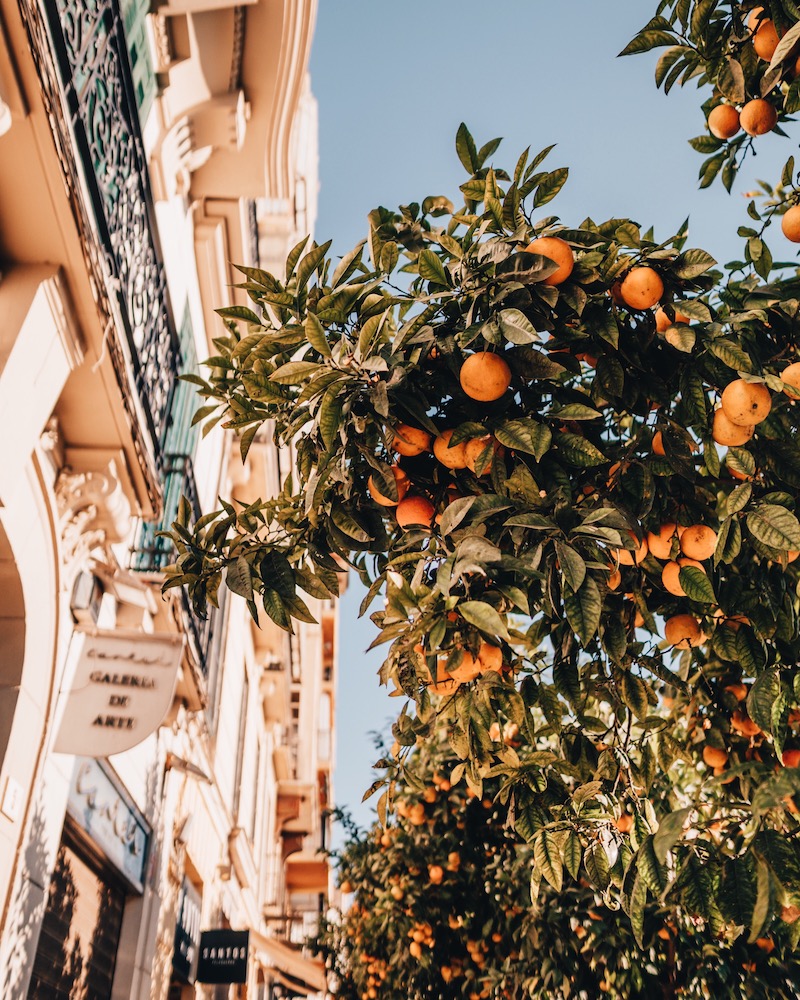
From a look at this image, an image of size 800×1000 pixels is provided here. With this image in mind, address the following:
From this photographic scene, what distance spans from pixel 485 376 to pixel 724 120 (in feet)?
4.62

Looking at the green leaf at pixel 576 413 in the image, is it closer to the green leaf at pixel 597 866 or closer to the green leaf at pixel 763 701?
the green leaf at pixel 763 701

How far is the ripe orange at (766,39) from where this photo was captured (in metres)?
2.18

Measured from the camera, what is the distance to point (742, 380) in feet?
5.56

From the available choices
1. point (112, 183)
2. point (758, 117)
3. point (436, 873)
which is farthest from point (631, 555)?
point (436, 873)

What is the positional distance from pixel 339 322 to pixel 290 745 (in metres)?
22.4

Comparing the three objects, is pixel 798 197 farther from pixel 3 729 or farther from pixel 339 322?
pixel 3 729

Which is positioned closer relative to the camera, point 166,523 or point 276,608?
point 276,608

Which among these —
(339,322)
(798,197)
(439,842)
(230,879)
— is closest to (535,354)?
(339,322)

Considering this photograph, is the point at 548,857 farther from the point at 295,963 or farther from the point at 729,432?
the point at 295,963

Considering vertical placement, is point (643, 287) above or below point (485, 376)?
above

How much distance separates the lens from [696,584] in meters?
1.79

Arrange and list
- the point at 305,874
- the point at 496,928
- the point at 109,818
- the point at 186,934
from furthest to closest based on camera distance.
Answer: the point at 305,874 → the point at 186,934 → the point at 109,818 → the point at 496,928

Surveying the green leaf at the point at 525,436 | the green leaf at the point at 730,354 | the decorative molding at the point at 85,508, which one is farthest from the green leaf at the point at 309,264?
the decorative molding at the point at 85,508

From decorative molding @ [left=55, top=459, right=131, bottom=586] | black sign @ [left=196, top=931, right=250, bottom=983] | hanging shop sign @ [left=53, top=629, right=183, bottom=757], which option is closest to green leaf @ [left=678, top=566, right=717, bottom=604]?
hanging shop sign @ [left=53, top=629, right=183, bottom=757]
